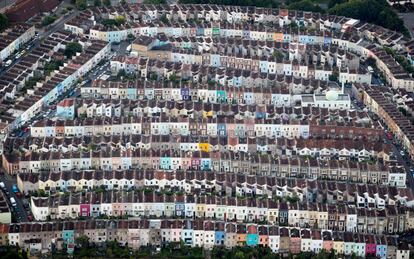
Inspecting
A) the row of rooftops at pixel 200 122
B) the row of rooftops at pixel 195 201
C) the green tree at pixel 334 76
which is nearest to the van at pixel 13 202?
the row of rooftops at pixel 195 201

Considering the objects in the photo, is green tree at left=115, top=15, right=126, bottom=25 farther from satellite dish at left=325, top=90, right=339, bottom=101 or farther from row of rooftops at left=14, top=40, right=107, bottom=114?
satellite dish at left=325, top=90, right=339, bottom=101

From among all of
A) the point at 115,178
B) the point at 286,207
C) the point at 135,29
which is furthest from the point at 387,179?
the point at 135,29

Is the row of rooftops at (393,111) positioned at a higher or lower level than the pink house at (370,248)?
higher

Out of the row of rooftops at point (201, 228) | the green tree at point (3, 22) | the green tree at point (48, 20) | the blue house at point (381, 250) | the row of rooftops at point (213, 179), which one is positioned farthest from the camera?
the green tree at point (48, 20)

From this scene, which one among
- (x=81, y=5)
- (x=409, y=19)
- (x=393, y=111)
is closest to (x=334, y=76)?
(x=393, y=111)

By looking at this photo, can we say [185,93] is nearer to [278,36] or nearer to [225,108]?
[225,108]

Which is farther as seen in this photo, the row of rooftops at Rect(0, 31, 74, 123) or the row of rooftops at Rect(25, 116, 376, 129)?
the row of rooftops at Rect(0, 31, 74, 123)

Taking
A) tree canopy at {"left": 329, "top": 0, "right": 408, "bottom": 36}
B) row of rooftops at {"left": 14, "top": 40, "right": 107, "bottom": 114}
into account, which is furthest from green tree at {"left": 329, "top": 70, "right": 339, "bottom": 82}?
row of rooftops at {"left": 14, "top": 40, "right": 107, "bottom": 114}

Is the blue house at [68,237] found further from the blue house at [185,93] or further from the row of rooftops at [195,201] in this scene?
the blue house at [185,93]
